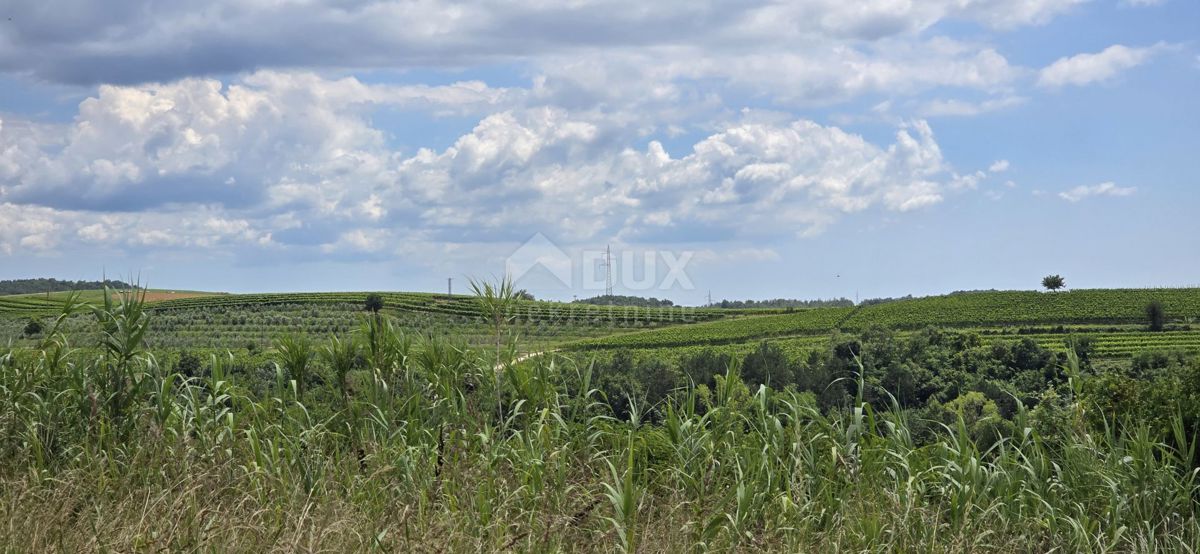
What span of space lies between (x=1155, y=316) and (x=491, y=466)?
3434 inches

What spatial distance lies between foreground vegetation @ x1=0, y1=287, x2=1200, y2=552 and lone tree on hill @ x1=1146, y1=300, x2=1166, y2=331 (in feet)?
273

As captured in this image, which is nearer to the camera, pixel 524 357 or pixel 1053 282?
pixel 524 357

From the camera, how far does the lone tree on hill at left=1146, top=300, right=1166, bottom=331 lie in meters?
77.5

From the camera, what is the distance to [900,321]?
84312 mm

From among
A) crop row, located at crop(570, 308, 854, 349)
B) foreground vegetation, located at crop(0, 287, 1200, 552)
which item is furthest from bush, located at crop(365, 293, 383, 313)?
crop row, located at crop(570, 308, 854, 349)

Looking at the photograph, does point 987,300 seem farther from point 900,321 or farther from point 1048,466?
point 1048,466

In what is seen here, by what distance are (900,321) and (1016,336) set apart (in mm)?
12300

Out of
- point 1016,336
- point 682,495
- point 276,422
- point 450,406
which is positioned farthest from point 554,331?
point 1016,336

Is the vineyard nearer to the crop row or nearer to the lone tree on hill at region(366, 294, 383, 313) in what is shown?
the lone tree on hill at region(366, 294, 383, 313)

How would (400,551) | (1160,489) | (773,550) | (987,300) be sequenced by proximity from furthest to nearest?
(987,300)
(1160,489)
(773,550)
(400,551)

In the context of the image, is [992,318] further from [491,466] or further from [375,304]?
[491,466]

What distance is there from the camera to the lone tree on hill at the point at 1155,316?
77.5m

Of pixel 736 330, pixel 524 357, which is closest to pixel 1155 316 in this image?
pixel 736 330

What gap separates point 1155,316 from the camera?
3086 inches
